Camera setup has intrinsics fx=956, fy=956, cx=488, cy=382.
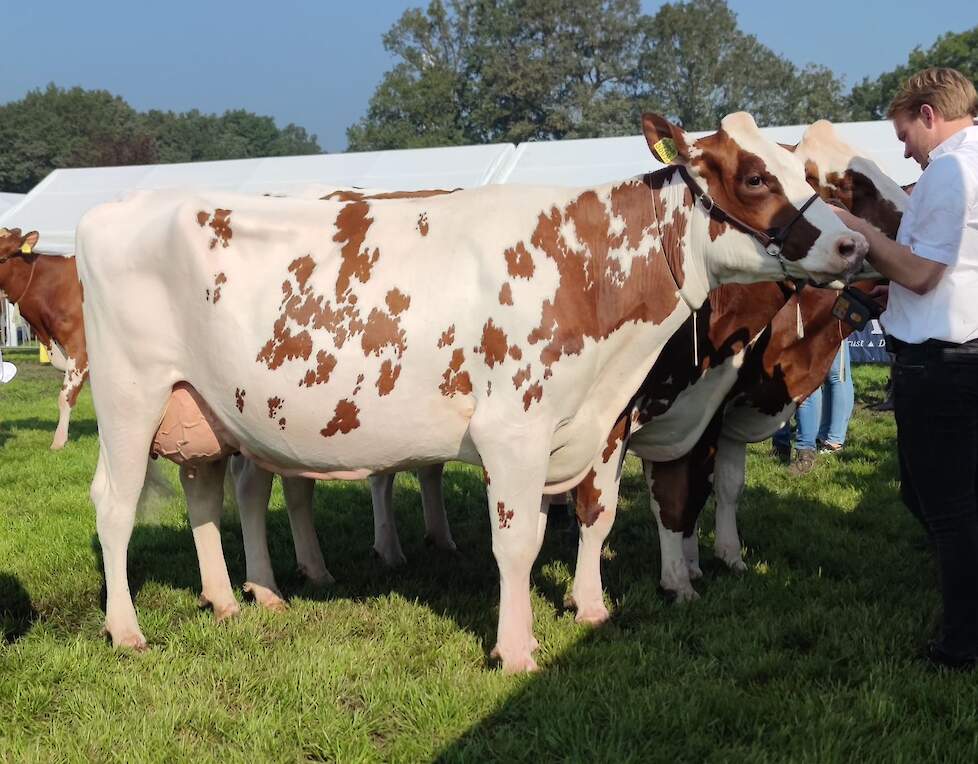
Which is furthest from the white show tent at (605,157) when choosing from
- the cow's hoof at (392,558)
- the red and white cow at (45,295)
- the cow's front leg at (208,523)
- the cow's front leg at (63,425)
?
the cow's front leg at (208,523)

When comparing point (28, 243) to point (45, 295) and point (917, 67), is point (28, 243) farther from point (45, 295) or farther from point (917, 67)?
point (917, 67)

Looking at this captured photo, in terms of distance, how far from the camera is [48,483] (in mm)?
8625

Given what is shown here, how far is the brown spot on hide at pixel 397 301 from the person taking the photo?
4121mm

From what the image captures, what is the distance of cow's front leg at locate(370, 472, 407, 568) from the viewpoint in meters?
→ 6.10

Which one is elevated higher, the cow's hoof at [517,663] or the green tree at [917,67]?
the green tree at [917,67]

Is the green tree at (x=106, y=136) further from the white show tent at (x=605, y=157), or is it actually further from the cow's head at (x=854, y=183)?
the cow's head at (x=854, y=183)

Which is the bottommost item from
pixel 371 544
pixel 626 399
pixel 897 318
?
pixel 371 544

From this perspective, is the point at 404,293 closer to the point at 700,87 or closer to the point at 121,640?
the point at 121,640

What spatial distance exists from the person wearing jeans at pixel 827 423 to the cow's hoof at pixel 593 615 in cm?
438

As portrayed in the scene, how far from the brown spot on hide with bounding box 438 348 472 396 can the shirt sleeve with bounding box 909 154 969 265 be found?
1820mm

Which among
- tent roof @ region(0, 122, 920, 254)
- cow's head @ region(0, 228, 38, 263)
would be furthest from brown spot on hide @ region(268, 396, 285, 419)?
tent roof @ region(0, 122, 920, 254)

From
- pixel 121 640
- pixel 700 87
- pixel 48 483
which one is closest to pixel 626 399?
pixel 121 640

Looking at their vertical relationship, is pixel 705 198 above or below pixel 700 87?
below

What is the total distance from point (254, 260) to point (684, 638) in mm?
2697
